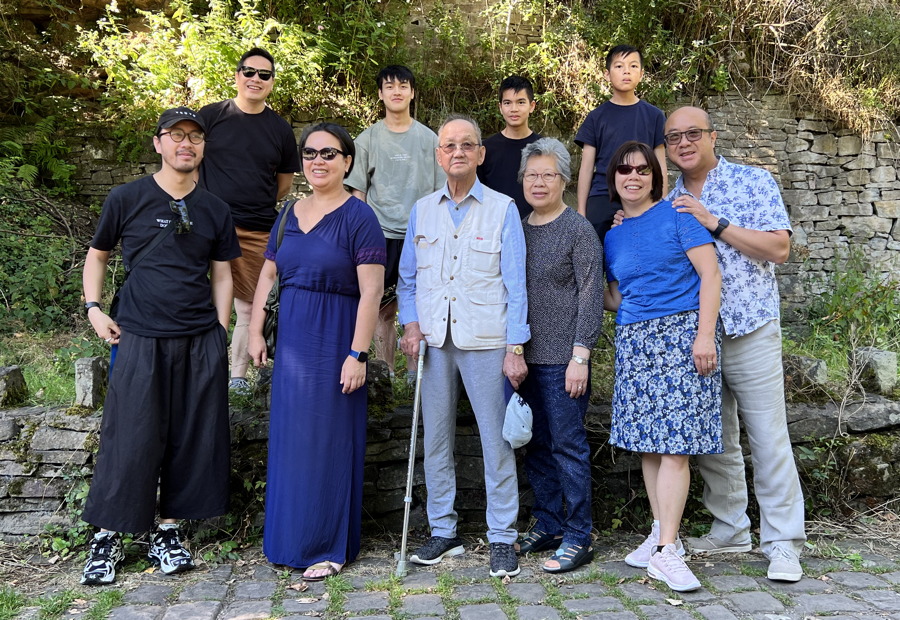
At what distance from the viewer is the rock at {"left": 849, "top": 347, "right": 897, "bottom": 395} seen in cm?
429

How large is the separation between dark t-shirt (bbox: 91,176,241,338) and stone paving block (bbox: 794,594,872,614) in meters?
2.90

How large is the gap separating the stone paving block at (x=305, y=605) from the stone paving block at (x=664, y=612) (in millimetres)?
1321

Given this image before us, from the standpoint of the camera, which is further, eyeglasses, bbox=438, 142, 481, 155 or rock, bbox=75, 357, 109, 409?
rock, bbox=75, 357, 109, 409

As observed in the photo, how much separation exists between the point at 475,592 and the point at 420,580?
28 cm

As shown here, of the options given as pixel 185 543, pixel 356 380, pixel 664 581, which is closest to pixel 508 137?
pixel 356 380

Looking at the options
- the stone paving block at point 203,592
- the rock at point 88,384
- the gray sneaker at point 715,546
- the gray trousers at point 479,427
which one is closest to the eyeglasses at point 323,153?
the gray trousers at point 479,427

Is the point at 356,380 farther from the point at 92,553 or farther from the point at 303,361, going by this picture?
the point at 92,553

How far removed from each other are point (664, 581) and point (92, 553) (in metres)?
2.57

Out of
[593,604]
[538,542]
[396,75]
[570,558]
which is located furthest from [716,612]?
[396,75]

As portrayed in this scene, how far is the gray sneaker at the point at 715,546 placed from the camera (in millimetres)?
3504

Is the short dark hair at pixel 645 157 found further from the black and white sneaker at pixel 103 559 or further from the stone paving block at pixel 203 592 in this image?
the black and white sneaker at pixel 103 559

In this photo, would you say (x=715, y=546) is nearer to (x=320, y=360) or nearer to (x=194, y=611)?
(x=320, y=360)

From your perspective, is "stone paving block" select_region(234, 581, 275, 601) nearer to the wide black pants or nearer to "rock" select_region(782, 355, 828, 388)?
the wide black pants

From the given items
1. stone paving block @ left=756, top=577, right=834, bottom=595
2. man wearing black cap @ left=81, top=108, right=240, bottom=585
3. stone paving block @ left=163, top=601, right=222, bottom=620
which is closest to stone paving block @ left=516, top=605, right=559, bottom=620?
stone paving block @ left=756, top=577, right=834, bottom=595
